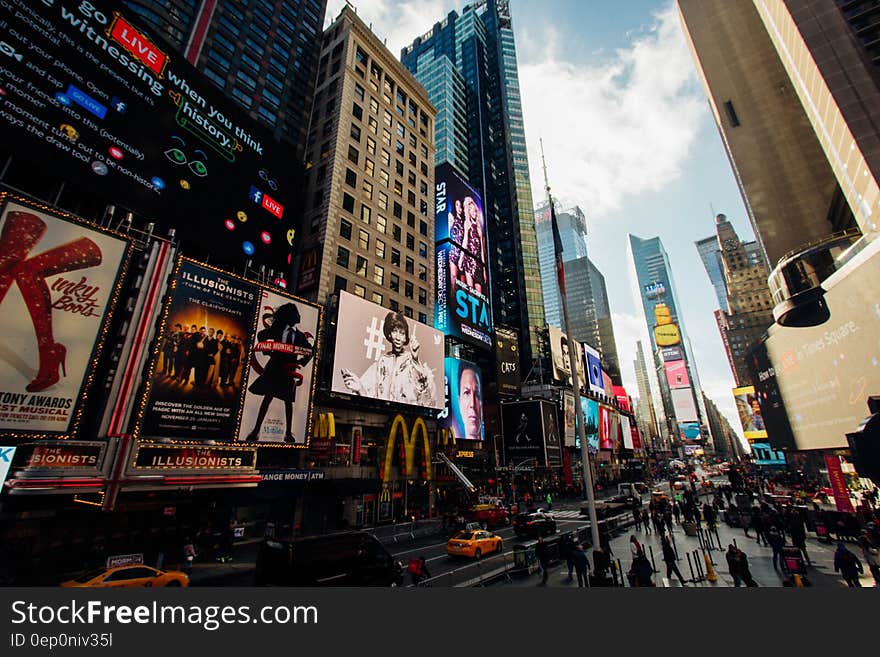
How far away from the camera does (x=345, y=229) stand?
37719 millimetres

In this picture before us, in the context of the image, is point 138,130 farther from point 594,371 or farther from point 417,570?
point 594,371

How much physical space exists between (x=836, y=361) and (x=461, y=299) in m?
35.7

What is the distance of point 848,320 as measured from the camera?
1050 inches

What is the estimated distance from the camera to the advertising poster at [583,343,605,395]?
80.8 m

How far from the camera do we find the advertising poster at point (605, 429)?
3054 inches

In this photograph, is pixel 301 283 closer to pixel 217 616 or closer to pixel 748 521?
pixel 217 616

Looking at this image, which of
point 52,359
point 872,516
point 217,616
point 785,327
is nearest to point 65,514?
point 52,359

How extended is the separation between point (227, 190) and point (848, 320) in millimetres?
45565

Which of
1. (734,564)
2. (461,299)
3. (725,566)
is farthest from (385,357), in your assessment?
(734,564)

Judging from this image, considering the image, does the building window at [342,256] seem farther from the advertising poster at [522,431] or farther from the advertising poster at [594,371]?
the advertising poster at [594,371]

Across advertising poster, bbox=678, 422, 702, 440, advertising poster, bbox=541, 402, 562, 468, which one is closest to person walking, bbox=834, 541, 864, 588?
advertising poster, bbox=541, 402, 562, 468

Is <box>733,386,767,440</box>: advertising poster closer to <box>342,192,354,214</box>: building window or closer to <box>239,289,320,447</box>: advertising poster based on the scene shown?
<box>342,192,354,214</box>: building window

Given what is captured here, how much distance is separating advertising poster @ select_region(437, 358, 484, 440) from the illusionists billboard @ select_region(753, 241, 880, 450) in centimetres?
3196

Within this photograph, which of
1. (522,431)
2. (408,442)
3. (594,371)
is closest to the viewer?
(408,442)
